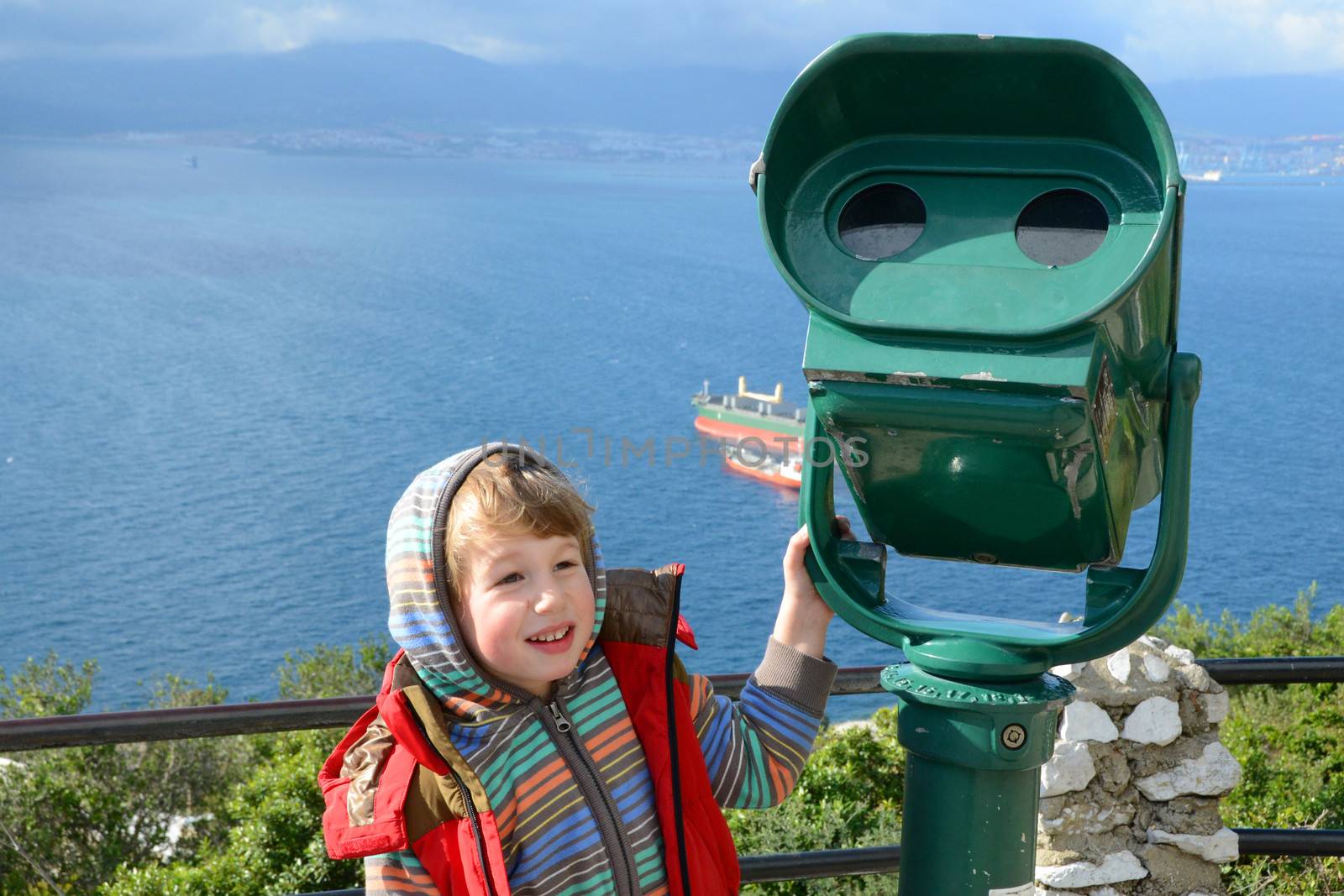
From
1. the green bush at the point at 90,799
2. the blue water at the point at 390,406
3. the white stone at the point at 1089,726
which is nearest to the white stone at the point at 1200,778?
the white stone at the point at 1089,726

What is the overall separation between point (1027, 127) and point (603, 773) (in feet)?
2.67

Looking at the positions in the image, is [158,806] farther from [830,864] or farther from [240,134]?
[240,134]

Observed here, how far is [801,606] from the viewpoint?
1567 millimetres

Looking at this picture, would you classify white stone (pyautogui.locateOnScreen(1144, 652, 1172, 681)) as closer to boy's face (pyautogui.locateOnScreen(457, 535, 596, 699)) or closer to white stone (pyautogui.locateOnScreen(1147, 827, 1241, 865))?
white stone (pyautogui.locateOnScreen(1147, 827, 1241, 865))

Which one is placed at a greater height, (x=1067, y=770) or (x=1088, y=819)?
(x=1067, y=770)

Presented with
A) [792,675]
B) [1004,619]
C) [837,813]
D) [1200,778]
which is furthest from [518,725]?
[837,813]

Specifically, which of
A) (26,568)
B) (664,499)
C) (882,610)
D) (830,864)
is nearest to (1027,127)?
(882,610)

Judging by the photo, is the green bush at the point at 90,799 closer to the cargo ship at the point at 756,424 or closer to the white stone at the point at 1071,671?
the white stone at the point at 1071,671

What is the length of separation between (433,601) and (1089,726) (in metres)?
1.63

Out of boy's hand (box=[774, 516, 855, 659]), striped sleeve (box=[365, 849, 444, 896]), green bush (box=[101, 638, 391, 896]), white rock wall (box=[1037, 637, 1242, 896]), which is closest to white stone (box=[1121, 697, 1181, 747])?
white rock wall (box=[1037, 637, 1242, 896])

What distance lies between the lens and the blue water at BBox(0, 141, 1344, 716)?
1273 inches

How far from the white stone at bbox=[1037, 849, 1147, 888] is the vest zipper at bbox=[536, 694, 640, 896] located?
4.56ft

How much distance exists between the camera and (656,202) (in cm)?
11556

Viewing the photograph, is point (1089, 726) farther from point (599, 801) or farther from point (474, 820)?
point (474, 820)
